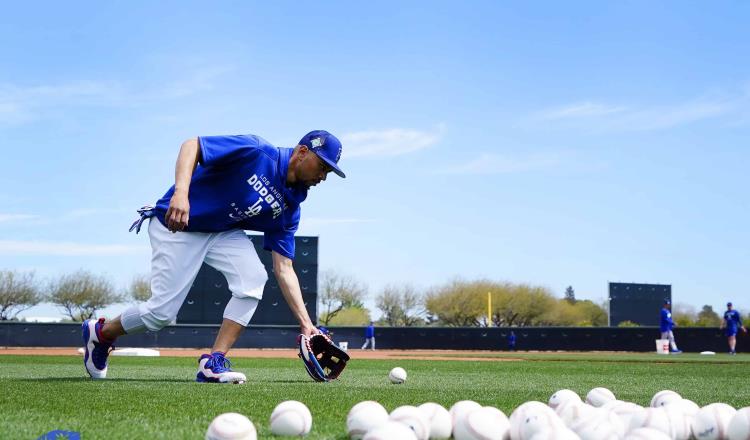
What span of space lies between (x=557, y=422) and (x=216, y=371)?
3756mm

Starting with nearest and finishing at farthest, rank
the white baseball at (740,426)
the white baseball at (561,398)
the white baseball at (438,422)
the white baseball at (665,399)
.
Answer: the white baseball at (740,426), the white baseball at (438,422), the white baseball at (561,398), the white baseball at (665,399)

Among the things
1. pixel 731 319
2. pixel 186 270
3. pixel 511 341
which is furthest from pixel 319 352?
pixel 511 341

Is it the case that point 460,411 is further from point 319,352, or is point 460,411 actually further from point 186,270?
point 319,352

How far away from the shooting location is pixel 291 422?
11.0 feet

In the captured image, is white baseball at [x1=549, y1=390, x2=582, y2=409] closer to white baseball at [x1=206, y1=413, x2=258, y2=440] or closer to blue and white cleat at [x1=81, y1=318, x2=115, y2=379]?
white baseball at [x1=206, y1=413, x2=258, y2=440]

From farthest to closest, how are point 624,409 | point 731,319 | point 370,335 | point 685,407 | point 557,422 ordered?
point 370,335 < point 731,319 < point 685,407 < point 624,409 < point 557,422

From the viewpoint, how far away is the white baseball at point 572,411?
11.0 feet

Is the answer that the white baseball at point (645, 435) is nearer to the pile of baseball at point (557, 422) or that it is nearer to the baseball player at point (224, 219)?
the pile of baseball at point (557, 422)

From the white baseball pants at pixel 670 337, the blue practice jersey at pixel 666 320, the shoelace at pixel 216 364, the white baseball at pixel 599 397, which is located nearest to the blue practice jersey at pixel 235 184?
the shoelace at pixel 216 364

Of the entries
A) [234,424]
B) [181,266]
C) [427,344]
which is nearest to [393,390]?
[181,266]

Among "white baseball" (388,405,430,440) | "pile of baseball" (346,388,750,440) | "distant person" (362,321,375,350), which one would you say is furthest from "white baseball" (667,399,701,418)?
"distant person" (362,321,375,350)

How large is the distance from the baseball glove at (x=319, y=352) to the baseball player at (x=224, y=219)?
543 mm

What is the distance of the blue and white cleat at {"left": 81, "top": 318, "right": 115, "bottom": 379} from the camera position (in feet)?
21.3

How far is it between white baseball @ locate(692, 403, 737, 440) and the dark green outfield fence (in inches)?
1120
